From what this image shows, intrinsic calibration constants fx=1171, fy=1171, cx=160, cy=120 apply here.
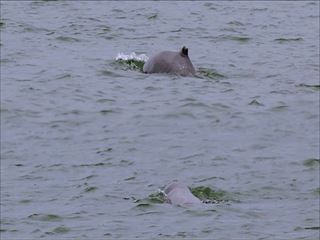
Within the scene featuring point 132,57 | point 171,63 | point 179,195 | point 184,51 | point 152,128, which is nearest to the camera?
point 179,195

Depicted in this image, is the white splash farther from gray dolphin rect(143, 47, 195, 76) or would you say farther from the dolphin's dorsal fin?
the dolphin's dorsal fin

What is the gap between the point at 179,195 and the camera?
15383 mm

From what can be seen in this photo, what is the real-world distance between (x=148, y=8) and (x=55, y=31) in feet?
16.5

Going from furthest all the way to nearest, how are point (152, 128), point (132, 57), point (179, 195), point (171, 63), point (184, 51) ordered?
1. point (132, 57)
2. point (171, 63)
3. point (184, 51)
4. point (152, 128)
5. point (179, 195)

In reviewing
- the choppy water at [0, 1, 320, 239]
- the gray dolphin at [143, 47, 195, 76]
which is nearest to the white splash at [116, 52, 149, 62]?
the choppy water at [0, 1, 320, 239]

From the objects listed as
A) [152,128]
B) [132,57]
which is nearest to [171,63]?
[132,57]

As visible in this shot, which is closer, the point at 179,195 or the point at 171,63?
the point at 179,195

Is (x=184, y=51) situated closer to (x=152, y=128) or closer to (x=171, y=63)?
(x=171, y=63)

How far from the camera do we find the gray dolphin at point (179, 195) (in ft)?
50.0

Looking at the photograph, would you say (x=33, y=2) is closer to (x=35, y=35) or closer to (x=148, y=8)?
(x=148, y=8)

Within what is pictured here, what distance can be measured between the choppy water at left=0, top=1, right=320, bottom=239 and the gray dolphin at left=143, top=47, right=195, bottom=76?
29cm

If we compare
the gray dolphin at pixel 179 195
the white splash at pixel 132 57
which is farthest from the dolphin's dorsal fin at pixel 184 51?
the gray dolphin at pixel 179 195

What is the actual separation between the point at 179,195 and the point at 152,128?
3.98 m

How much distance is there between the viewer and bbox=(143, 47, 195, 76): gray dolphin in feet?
74.8
